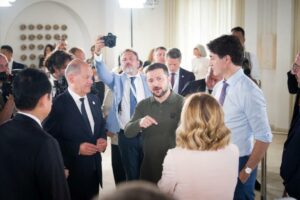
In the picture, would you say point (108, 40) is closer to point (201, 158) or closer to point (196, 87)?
point (196, 87)

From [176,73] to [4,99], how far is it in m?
2.16

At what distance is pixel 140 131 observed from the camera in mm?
3619

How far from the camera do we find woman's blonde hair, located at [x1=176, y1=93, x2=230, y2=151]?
2.31 meters

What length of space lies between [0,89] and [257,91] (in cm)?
235

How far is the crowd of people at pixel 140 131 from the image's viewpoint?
7.23 ft

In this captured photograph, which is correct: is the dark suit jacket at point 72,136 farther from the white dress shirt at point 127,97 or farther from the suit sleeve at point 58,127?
the white dress shirt at point 127,97

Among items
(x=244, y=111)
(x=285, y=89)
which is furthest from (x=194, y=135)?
(x=285, y=89)

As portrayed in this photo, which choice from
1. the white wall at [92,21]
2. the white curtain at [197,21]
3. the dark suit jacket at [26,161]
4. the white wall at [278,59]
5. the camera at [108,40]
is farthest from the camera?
the white wall at [92,21]

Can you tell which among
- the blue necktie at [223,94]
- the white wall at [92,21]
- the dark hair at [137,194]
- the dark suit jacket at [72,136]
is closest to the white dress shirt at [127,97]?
the dark suit jacket at [72,136]

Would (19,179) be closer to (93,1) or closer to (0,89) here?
(0,89)

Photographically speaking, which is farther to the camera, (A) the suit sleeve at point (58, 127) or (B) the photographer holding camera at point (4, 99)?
(B) the photographer holding camera at point (4, 99)

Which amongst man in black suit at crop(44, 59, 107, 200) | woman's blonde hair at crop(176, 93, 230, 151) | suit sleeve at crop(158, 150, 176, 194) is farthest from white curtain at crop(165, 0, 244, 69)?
suit sleeve at crop(158, 150, 176, 194)

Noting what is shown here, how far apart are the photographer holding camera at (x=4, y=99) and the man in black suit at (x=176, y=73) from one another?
1.89 metres

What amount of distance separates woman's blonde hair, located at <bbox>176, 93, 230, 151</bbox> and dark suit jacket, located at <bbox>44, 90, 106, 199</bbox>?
1169 millimetres
